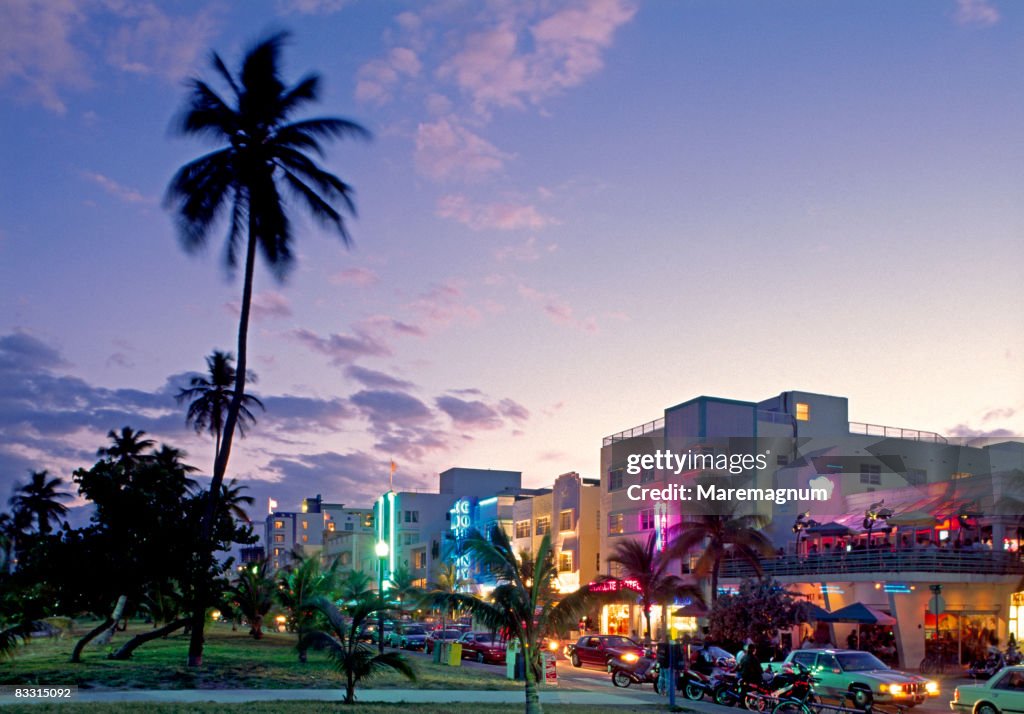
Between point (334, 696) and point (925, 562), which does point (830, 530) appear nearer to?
point (925, 562)

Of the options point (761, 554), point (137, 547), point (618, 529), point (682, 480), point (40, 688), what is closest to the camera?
point (40, 688)

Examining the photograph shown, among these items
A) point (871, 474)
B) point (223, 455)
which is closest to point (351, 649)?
point (223, 455)

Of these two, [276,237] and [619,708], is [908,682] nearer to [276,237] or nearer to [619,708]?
[619,708]

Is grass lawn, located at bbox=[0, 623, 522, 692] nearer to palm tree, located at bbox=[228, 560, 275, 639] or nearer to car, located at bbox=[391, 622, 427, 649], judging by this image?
palm tree, located at bbox=[228, 560, 275, 639]

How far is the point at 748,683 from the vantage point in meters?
27.8

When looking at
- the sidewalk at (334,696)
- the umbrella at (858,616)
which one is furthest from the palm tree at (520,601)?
the umbrella at (858,616)

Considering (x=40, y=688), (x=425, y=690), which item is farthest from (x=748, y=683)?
(x=40, y=688)

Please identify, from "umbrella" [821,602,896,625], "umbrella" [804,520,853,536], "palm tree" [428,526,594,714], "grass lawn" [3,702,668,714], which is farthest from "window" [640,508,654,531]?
"palm tree" [428,526,594,714]

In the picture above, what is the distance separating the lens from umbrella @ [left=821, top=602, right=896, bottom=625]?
43625mm

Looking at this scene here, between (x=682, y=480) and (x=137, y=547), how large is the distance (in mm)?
38249

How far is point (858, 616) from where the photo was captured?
4384 cm

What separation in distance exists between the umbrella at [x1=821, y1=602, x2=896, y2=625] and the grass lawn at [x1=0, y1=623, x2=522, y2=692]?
15.1 metres

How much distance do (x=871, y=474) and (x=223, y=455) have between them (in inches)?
1725

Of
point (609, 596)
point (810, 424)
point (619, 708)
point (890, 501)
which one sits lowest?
point (619, 708)
